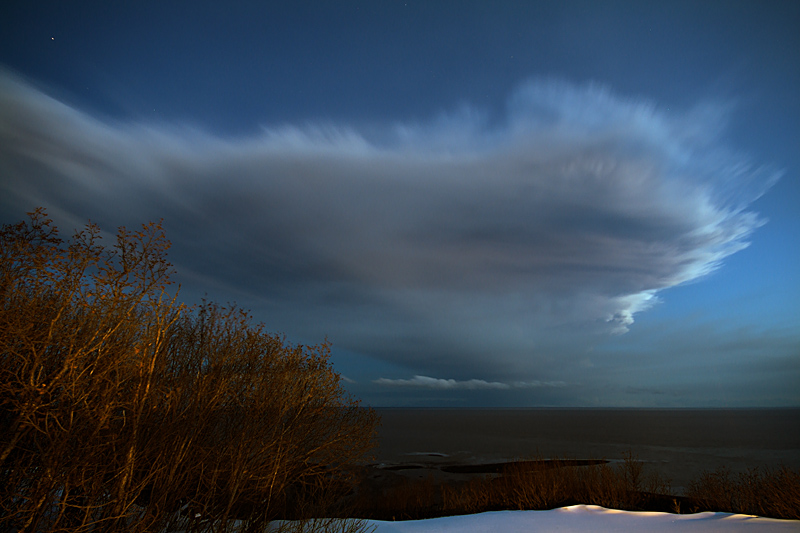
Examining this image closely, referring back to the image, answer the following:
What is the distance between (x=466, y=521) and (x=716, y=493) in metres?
14.9

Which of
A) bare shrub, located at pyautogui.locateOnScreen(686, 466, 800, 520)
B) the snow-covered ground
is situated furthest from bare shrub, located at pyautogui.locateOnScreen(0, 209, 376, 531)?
bare shrub, located at pyautogui.locateOnScreen(686, 466, 800, 520)

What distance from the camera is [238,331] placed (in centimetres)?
1586

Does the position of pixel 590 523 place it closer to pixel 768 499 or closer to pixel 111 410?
pixel 768 499

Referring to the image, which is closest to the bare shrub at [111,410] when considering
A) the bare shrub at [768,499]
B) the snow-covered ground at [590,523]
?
the snow-covered ground at [590,523]

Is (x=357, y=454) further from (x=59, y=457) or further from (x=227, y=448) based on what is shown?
(x=59, y=457)

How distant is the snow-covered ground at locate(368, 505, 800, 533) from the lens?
13703 mm

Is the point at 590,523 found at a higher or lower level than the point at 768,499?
lower

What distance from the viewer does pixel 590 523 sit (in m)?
15.7

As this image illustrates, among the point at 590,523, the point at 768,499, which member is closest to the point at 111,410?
the point at 590,523

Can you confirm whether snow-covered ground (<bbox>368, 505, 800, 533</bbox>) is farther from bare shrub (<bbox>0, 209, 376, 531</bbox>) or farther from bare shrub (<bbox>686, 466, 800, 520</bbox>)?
bare shrub (<bbox>0, 209, 376, 531</bbox>)

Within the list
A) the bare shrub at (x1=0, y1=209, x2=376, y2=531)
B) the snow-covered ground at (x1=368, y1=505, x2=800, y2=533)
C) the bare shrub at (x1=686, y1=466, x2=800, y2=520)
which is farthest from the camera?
the bare shrub at (x1=686, y1=466, x2=800, y2=520)

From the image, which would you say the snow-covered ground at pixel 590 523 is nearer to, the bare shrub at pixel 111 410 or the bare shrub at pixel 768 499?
the bare shrub at pixel 768 499

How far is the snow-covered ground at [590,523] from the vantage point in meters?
13.7

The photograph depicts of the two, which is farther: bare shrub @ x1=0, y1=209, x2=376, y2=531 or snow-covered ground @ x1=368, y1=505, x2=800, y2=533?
snow-covered ground @ x1=368, y1=505, x2=800, y2=533
